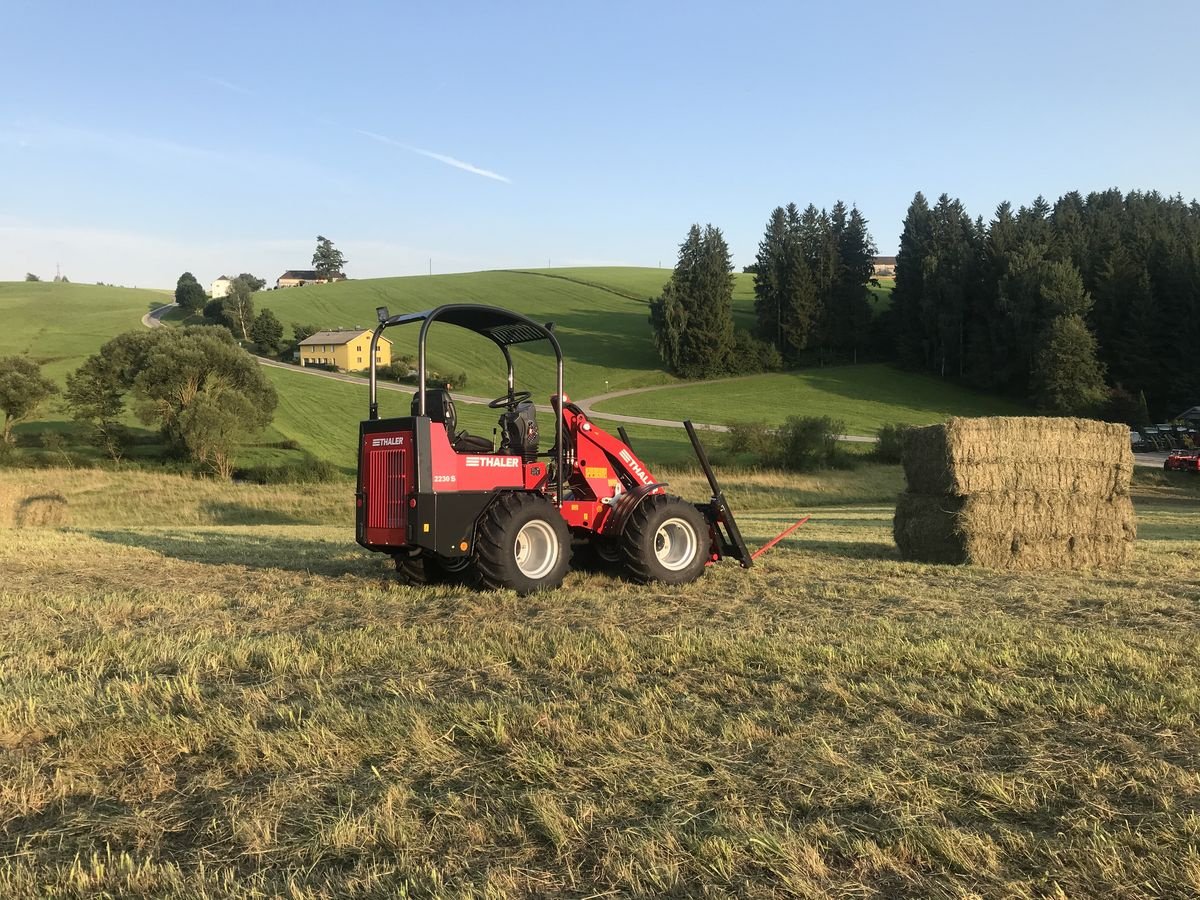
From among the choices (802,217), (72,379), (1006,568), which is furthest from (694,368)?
(1006,568)

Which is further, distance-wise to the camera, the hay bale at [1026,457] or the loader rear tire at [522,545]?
the hay bale at [1026,457]

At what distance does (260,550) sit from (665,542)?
23.2 ft

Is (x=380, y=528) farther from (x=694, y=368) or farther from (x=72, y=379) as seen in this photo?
(x=694, y=368)

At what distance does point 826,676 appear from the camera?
5.45 metres

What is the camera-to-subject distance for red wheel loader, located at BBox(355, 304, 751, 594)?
842 cm

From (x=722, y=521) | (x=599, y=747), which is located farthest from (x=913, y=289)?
(x=599, y=747)

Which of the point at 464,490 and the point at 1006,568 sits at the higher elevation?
the point at 464,490

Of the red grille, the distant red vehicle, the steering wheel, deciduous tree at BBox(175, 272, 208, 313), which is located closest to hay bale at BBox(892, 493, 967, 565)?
the steering wheel

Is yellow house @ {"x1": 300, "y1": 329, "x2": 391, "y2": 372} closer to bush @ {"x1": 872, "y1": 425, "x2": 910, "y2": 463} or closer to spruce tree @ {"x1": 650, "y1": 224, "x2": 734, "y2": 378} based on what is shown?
spruce tree @ {"x1": 650, "y1": 224, "x2": 734, "y2": 378}

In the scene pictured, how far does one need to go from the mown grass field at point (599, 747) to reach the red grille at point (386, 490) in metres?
0.86

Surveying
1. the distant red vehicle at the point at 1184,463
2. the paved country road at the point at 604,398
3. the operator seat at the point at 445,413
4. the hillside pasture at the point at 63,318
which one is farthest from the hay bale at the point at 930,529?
the hillside pasture at the point at 63,318

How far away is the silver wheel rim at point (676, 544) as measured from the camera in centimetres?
994

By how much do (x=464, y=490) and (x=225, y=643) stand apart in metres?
2.78

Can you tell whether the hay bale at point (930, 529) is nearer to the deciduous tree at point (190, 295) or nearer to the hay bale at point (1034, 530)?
the hay bale at point (1034, 530)
